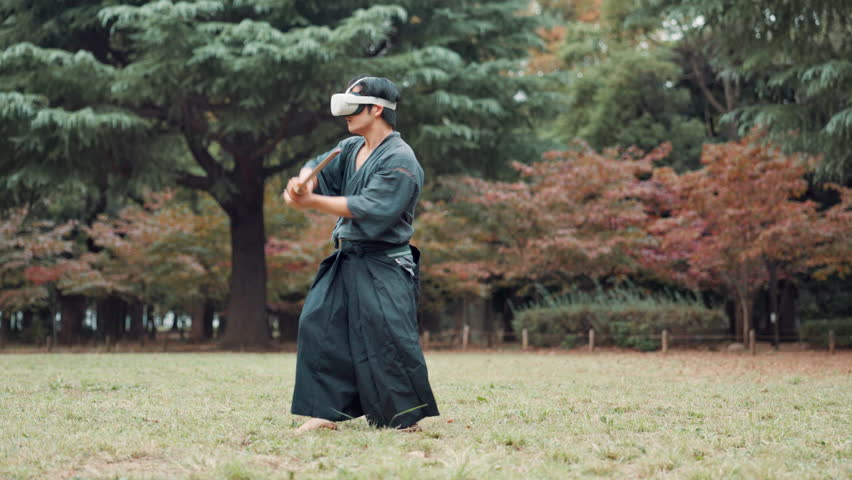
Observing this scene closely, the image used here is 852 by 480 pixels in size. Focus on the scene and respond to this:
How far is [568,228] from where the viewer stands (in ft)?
56.4

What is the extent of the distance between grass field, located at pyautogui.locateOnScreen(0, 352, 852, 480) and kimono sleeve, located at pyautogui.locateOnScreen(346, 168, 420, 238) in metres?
1.09

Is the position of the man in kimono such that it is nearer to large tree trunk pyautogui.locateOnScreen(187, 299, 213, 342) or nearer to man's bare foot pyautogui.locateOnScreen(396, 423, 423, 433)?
man's bare foot pyautogui.locateOnScreen(396, 423, 423, 433)

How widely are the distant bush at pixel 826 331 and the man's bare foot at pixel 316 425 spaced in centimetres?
1493

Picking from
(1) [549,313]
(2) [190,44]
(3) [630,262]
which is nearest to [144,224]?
(2) [190,44]

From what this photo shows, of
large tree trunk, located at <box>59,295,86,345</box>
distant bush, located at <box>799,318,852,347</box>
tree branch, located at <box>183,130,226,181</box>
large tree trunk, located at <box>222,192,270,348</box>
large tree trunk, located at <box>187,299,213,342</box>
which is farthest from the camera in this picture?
large tree trunk, located at <box>187,299,213,342</box>

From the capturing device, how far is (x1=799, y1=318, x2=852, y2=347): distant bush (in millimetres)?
16406

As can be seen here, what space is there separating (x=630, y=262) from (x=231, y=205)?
895cm

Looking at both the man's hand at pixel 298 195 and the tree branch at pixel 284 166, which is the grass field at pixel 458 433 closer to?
the man's hand at pixel 298 195

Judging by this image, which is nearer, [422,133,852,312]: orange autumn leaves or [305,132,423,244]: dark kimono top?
[305,132,423,244]: dark kimono top

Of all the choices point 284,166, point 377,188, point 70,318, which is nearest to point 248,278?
point 284,166

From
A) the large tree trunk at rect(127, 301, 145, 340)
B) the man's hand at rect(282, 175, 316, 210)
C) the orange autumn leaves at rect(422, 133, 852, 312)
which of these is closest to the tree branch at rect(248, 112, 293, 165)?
the orange autumn leaves at rect(422, 133, 852, 312)

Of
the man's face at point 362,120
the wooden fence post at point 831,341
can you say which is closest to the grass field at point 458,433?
the man's face at point 362,120

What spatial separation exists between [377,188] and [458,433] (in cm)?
136

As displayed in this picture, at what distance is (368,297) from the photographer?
4.34 metres
